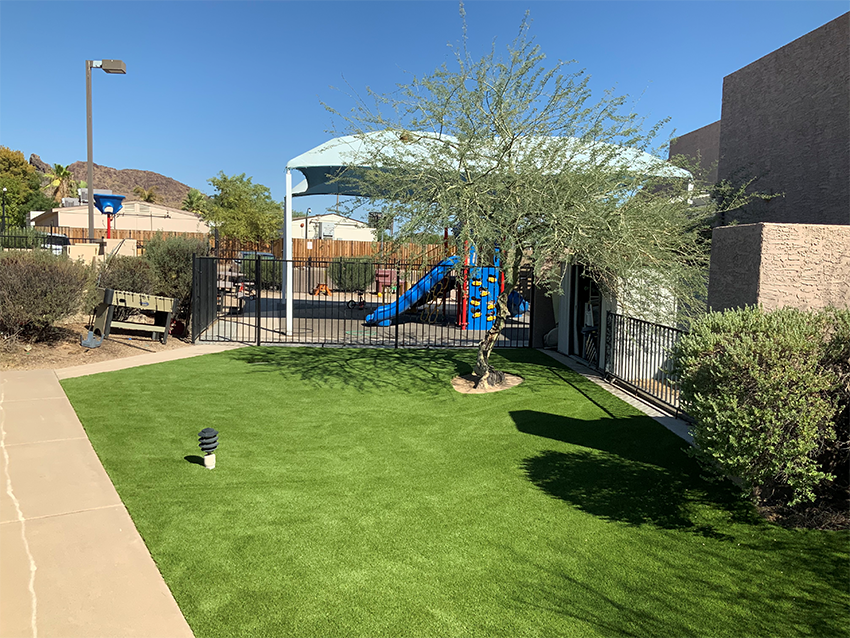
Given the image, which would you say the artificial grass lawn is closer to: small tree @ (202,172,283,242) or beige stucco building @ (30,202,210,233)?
small tree @ (202,172,283,242)

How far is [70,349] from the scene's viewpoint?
1109 cm

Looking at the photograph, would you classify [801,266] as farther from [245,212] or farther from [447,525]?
[245,212]

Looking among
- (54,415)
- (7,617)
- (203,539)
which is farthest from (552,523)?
(54,415)

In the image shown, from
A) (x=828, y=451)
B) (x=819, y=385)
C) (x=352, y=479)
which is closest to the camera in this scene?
(x=819, y=385)

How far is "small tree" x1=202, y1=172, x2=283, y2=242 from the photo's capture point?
3303 cm

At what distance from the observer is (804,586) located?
3680mm

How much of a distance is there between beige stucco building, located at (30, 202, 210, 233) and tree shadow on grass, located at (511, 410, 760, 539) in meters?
35.4

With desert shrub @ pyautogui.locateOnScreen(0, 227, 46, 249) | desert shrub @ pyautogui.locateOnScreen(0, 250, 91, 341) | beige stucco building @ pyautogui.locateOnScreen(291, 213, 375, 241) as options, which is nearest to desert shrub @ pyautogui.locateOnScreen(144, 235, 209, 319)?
desert shrub @ pyautogui.locateOnScreen(0, 250, 91, 341)

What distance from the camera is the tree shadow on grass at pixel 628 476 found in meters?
4.88

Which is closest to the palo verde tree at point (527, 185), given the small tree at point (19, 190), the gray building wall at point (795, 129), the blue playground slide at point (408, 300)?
the gray building wall at point (795, 129)

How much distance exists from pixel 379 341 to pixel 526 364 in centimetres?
423

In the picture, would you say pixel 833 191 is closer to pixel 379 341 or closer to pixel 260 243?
pixel 379 341

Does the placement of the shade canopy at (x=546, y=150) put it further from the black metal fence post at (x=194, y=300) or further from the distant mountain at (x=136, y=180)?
Answer: the distant mountain at (x=136, y=180)

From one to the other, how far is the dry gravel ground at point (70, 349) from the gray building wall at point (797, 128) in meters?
13.1
